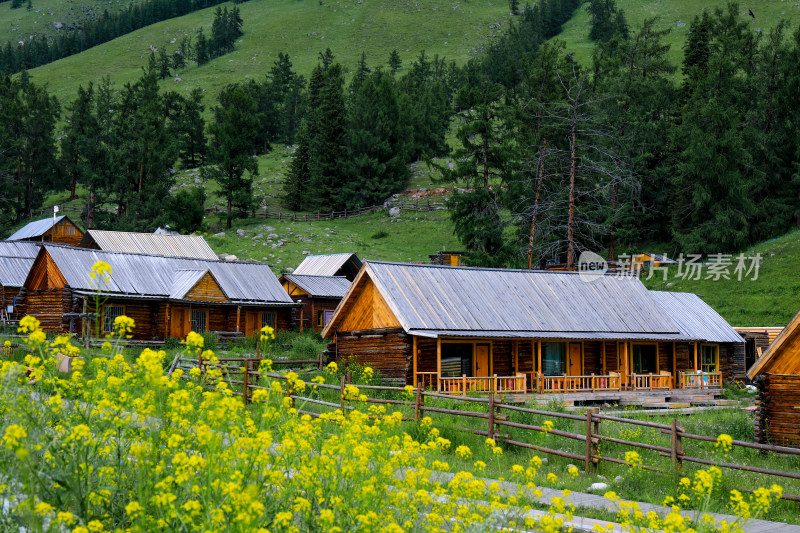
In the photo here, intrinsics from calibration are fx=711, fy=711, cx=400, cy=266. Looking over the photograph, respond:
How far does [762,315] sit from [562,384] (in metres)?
19.8

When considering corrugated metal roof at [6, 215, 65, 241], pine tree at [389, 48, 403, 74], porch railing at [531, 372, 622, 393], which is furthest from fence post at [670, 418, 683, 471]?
pine tree at [389, 48, 403, 74]

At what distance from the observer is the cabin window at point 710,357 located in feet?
114

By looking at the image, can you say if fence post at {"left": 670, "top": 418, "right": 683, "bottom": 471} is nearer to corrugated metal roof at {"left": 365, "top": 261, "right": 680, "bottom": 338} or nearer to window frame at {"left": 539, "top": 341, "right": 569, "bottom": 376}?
corrugated metal roof at {"left": 365, "top": 261, "right": 680, "bottom": 338}

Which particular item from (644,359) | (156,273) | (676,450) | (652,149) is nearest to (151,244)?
(156,273)

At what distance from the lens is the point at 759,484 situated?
13.7 m

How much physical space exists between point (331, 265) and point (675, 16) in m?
114

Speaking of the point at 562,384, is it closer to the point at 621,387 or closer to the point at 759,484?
the point at 621,387

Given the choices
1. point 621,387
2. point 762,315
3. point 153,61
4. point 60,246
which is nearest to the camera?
point 621,387

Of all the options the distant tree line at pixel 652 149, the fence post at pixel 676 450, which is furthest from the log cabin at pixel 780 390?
the distant tree line at pixel 652 149

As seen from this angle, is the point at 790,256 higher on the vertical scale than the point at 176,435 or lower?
higher

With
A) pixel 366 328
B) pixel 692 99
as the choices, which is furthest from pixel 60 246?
pixel 692 99

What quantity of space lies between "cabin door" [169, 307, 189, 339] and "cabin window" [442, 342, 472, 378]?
16852mm

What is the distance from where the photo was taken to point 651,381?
30.3 metres

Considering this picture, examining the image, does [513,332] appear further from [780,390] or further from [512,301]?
[780,390]
